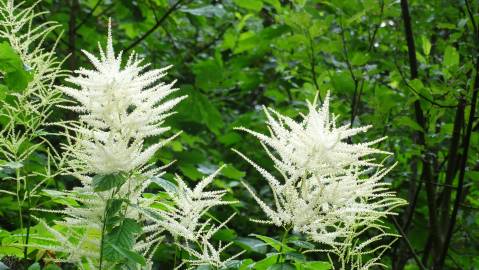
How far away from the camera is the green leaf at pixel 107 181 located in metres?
1.87

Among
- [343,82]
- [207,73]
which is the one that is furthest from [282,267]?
[207,73]

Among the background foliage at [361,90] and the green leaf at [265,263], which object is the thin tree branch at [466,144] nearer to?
the background foliage at [361,90]

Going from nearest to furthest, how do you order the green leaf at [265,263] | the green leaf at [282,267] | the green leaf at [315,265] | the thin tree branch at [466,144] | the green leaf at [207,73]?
1. the green leaf at [282,267]
2. the green leaf at [315,265]
3. the green leaf at [265,263]
4. the thin tree branch at [466,144]
5. the green leaf at [207,73]

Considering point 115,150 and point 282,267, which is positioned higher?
point 115,150

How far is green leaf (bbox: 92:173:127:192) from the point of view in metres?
1.87

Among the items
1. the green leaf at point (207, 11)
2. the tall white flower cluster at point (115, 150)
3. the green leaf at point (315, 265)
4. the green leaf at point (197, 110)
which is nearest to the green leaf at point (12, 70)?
the tall white flower cluster at point (115, 150)

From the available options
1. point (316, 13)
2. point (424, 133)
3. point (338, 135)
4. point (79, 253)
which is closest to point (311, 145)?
point (338, 135)

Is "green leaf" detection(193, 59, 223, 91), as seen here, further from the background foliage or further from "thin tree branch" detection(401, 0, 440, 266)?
"thin tree branch" detection(401, 0, 440, 266)

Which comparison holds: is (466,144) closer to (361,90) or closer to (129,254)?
(361,90)

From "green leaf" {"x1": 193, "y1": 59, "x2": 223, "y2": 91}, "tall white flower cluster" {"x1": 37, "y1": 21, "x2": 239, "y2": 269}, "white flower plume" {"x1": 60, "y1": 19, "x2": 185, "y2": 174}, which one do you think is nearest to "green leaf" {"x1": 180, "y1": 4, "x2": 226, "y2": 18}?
"green leaf" {"x1": 193, "y1": 59, "x2": 223, "y2": 91}

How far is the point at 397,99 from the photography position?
14.2 feet

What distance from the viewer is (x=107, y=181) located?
1908 mm

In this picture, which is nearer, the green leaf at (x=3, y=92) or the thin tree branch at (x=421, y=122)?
the green leaf at (x=3, y=92)

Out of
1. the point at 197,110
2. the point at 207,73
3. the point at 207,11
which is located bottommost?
the point at 197,110
